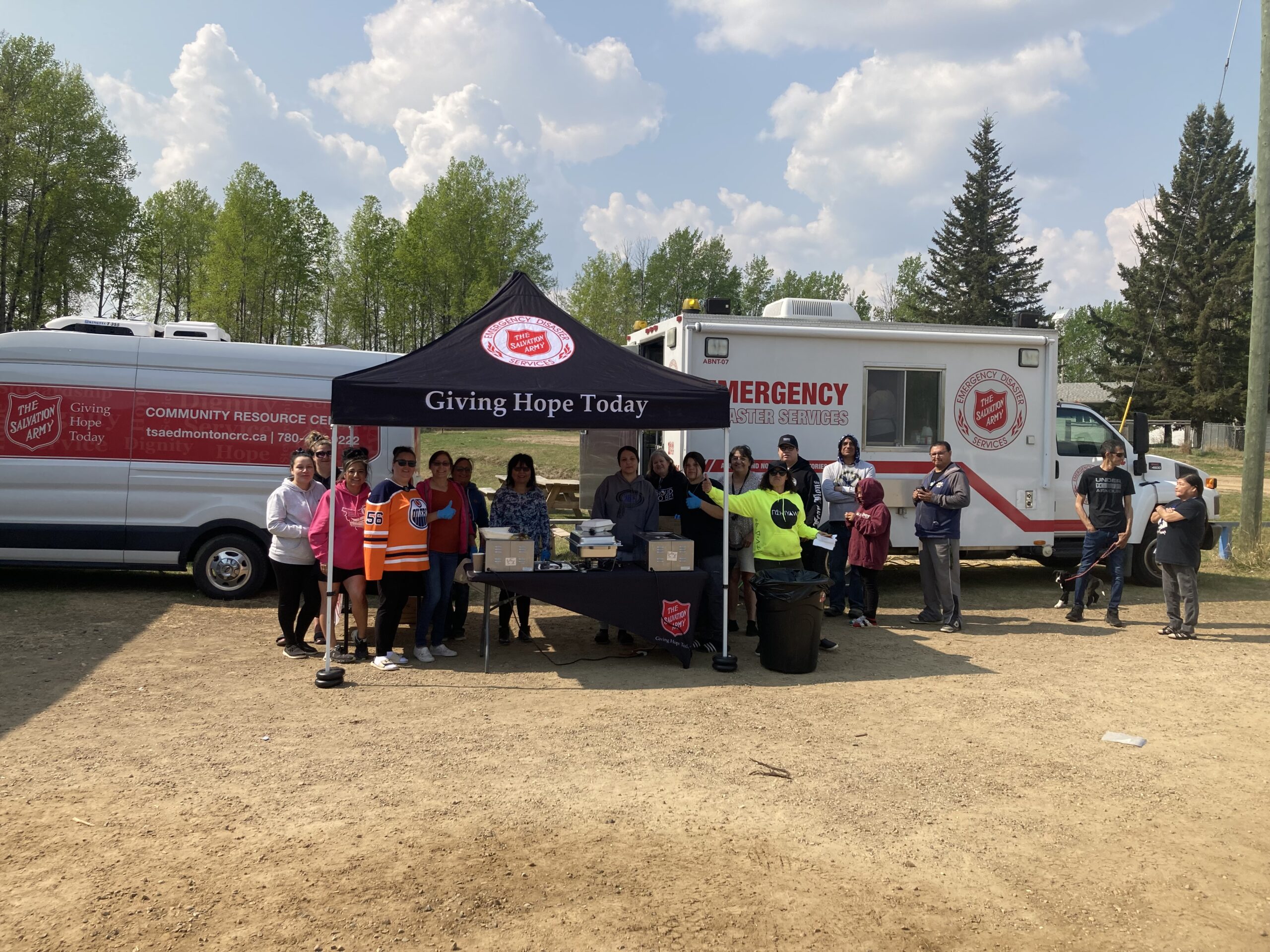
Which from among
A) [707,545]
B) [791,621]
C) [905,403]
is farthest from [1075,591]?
[707,545]

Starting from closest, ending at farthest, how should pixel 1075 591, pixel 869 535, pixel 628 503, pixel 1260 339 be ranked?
1. pixel 628 503
2. pixel 869 535
3. pixel 1075 591
4. pixel 1260 339

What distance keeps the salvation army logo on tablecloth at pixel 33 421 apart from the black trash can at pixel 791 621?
268 inches

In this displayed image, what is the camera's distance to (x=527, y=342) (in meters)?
6.87

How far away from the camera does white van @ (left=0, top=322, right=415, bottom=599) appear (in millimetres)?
8492

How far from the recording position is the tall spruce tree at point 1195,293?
41.8 m

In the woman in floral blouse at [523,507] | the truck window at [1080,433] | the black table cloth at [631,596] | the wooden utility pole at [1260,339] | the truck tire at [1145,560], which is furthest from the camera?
the wooden utility pole at [1260,339]

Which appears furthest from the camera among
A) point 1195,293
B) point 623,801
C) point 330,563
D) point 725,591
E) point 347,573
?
point 1195,293

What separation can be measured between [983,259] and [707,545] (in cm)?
4554

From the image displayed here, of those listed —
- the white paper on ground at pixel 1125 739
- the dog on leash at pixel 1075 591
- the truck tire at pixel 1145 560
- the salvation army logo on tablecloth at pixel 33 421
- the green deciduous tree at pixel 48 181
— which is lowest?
the white paper on ground at pixel 1125 739

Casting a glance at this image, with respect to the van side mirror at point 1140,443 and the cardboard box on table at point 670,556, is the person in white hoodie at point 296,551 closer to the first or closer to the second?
the cardboard box on table at point 670,556

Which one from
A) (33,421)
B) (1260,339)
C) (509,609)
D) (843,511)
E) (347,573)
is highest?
(1260,339)

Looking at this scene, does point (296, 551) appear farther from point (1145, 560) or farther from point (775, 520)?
point (1145, 560)

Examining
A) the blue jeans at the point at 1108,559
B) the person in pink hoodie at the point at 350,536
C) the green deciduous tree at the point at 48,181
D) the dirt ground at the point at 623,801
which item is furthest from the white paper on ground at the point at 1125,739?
the green deciduous tree at the point at 48,181

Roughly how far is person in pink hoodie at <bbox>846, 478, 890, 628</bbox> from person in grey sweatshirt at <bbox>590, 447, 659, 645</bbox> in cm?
209
